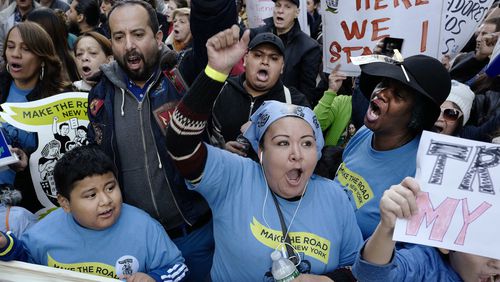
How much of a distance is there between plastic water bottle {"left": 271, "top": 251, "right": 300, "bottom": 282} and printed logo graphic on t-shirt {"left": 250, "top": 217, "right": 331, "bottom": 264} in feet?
0.24

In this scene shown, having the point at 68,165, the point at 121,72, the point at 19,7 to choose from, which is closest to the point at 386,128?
the point at 121,72

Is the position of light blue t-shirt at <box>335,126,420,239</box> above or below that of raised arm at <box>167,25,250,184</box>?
below

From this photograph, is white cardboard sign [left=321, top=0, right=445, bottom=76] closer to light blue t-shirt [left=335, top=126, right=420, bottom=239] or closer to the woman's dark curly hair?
light blue t-shirt [left=335, top=126, right=420, bottom=239]

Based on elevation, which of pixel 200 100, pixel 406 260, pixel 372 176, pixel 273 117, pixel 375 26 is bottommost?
pixel 406 260

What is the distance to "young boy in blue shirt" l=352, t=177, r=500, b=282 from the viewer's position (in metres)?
1.43

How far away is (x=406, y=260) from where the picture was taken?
1739 millimetres

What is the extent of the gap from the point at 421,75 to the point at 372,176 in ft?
1.63

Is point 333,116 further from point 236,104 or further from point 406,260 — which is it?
point 406,260

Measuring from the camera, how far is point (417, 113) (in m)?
2.27

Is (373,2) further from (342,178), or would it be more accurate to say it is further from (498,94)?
(342,178)

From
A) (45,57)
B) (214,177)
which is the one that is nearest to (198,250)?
(214,177)

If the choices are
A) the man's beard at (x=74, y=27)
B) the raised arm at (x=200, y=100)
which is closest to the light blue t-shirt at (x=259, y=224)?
the raised arm at (x=200, y=100)

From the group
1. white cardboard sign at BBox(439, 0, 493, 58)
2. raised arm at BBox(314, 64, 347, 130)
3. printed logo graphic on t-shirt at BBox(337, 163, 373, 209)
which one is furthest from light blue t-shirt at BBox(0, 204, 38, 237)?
white cardboard sign at BBox(439, 0, 493, 58)

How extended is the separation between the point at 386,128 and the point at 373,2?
121 cm
